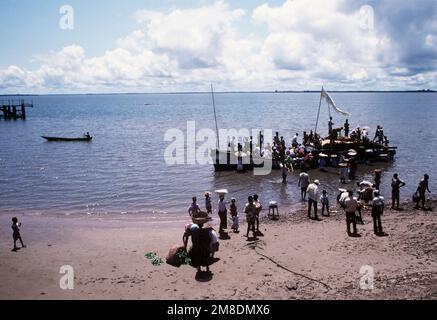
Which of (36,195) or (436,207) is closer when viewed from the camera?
(436,207)

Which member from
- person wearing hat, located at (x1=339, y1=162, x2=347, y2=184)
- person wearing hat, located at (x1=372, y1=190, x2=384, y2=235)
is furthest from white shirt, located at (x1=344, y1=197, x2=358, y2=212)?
person wearing hat, located at (x1=339, y1=162, x2=347, y2=184)

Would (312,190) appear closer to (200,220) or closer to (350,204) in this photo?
(350,204)

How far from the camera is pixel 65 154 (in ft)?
129

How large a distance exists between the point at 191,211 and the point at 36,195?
13861 mm

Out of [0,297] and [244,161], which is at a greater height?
[244,161]

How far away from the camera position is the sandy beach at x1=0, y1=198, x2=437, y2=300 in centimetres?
951

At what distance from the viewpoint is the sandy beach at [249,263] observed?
9.51 metres

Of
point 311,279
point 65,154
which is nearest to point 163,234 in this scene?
point 311,279

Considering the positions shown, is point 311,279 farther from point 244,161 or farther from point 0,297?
point 244,161

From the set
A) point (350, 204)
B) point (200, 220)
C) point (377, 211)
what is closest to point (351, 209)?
point (350, 204)

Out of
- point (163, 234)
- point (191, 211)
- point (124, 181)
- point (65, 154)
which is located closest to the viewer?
point (191, 211)

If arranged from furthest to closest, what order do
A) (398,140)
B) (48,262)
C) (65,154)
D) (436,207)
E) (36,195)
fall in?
(398,140) → (65,154) → (36,195) → (436,207) → (48,262)

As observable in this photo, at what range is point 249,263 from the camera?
11125 mm

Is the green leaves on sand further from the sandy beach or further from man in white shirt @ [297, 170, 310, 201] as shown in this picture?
man in white shirt @ [297, 170, 310, 201]
